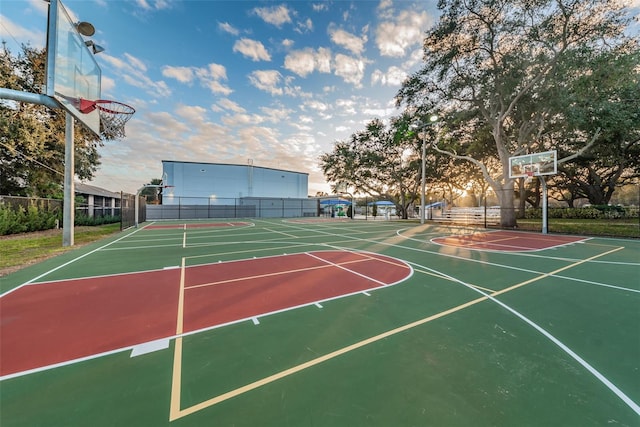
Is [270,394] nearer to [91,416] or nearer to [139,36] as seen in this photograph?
[91,416]

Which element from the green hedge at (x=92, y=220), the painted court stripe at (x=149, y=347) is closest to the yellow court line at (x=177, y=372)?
the painted court stripe at (x=149, y=347)

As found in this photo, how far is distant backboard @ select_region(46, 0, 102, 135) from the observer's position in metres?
5.26

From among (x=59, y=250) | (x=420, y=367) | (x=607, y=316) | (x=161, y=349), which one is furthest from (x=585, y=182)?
(x=59, y=250)

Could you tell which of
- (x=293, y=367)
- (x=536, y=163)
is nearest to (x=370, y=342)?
(x=293, y=367)

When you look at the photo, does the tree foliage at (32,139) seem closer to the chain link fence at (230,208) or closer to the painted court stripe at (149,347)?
the chain link fence at (230,208)

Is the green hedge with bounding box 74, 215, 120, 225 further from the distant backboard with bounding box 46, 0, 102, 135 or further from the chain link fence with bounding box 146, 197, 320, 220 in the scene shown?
the distant backboard with bounding box 46, 0, 102, 135

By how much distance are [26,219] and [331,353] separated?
19130 millimetres

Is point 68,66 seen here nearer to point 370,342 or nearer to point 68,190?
point 68,190

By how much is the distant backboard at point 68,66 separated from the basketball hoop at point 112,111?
181mm

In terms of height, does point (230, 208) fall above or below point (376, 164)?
below

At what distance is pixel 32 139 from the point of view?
42.3 ft

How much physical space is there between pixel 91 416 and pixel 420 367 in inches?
103

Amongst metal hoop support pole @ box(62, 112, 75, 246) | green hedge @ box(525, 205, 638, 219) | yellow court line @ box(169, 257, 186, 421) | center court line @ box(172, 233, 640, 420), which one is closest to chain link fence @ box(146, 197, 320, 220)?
metal hoop support pole @ box(62, 112, 75, 246)

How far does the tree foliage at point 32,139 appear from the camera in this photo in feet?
42.4
